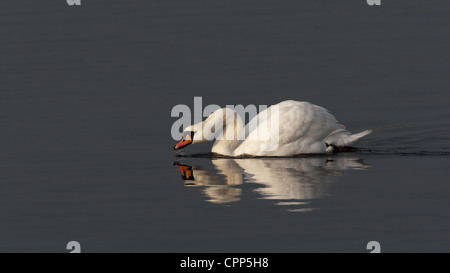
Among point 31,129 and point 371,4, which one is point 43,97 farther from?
point 371,4

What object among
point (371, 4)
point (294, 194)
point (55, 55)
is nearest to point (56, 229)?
point (294, 194)

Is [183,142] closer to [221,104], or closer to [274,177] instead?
[221,104]

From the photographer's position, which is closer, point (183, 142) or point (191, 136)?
point (183, 142)

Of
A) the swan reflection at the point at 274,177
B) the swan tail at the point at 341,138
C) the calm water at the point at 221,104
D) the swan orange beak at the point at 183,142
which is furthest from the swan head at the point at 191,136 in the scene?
the swan tail at the point at 341,138

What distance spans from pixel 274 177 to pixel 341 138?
2.62 metres

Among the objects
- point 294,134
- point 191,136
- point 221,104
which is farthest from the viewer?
point 221,104

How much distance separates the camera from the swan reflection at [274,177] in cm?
1623

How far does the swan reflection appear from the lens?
1623 centimetres

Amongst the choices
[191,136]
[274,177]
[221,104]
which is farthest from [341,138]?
[221,104]

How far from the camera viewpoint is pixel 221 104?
882 inches

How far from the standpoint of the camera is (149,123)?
21531mm

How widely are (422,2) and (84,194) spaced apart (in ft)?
60.0

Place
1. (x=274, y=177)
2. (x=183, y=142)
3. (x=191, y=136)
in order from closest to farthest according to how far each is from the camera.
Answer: (x=274, y=177), (x=183, y=142), (x=191, y=136)

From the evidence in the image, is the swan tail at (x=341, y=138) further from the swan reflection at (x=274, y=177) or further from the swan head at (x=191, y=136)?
the swan head at (x=191, y=136)
